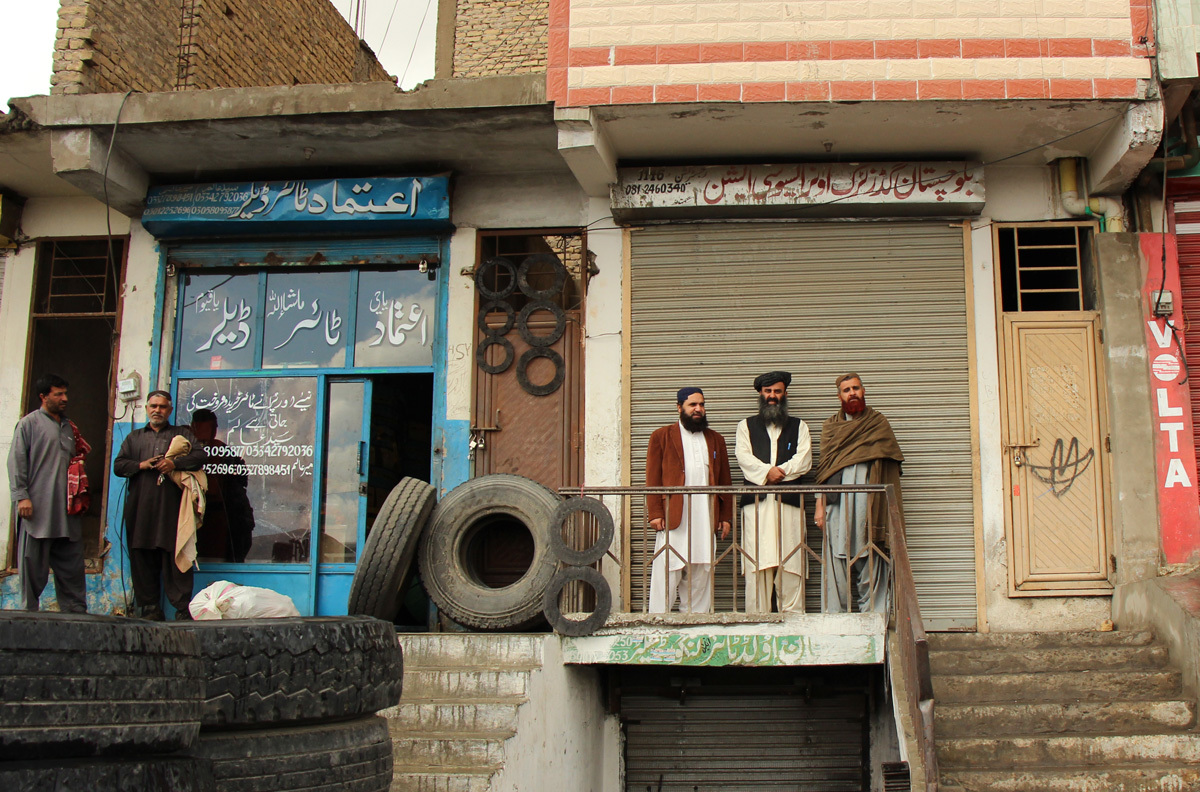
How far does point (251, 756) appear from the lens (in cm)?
324

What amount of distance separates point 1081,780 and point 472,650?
10.3ft

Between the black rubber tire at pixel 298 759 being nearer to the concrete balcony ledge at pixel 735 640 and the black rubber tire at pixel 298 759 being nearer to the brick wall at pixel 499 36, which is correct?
the concrete balcony ledge at pixel 735 640

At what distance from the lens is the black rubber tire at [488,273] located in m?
7.67

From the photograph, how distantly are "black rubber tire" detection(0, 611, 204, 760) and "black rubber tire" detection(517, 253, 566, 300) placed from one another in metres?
5.27

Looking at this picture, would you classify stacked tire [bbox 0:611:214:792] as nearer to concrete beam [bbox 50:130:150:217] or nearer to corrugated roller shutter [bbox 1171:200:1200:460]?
concrete beam [bbox 50:130:150:217]

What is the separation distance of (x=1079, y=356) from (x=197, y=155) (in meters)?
6.40

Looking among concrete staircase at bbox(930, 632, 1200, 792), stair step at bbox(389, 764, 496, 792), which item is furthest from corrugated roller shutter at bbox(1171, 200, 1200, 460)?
stair step at bbox(389, 764, 496, 792)

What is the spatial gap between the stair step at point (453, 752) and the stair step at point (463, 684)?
450 mm

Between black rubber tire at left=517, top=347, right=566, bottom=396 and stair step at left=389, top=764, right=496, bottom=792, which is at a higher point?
black rubber tire at left=517, top=347, right=566, bottom=396

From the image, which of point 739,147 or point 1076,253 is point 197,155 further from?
point 1076,253

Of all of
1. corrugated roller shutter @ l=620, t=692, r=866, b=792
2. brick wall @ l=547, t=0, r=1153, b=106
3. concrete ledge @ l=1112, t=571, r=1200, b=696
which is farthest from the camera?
corrugated roller shutter @ l=620, t=692, r=866, b=792

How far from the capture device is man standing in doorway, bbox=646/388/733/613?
6.59 meters

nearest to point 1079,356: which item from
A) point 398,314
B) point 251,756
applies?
point 398,314

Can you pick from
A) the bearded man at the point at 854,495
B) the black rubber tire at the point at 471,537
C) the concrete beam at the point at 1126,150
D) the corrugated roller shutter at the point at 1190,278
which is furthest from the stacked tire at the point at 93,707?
the corrugated roller shutter at the point at 1190,278
